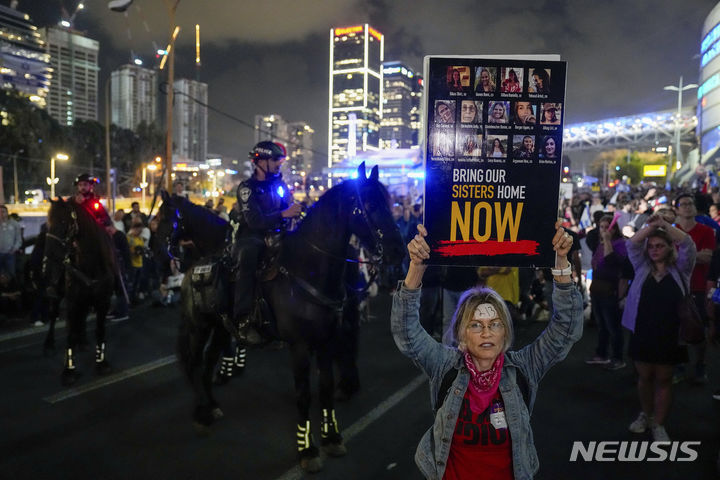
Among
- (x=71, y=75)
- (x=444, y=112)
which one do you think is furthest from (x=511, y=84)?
(x=71, y=75)

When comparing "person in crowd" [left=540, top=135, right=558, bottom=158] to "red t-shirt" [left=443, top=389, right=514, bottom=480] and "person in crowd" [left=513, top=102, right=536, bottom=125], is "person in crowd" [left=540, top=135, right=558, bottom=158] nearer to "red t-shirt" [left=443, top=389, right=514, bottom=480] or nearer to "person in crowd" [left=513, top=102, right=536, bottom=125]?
Answer: "person in crowd" [left=513, top=102, right=536, bottom=125]

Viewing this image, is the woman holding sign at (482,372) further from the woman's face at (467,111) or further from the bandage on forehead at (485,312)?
the woman's face at (467,111)

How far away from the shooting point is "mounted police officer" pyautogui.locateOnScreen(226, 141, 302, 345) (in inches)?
189

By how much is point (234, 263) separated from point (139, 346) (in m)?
4.25

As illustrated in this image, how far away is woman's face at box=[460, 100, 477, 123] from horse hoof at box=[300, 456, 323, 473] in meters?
3.22

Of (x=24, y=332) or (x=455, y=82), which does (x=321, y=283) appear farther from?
(x=24, y=332)

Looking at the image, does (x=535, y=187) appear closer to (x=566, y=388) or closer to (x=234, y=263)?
(x=234, y=263)

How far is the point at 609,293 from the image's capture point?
6.91m

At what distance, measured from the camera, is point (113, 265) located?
687 cm

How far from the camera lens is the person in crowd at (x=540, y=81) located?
8.34 ft

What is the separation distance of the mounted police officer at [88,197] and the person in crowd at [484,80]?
575 cm

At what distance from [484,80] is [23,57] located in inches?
4991

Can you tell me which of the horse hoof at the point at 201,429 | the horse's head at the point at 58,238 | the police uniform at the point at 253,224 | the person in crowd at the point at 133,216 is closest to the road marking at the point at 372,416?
the horse hoof at the point at 201,429

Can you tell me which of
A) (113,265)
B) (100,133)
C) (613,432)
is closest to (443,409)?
(613,432)
